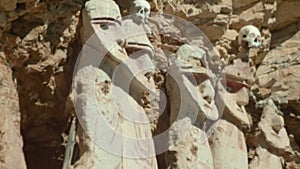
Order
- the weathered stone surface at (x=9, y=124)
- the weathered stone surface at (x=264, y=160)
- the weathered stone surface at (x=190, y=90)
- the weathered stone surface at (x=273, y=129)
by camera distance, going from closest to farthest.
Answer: the weathered stone surface at (x=9, y=124) < the weathered stone surface at (x=190, y=90) < the weathered stone surface at (x=264, y=160) < the weathered stone surface at (x=273, y=129)

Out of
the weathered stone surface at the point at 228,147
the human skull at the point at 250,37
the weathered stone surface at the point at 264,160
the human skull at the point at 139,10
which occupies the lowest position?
the weathered stone surface at the point at 264,160

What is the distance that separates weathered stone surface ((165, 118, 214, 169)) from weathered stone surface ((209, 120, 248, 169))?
0.15m

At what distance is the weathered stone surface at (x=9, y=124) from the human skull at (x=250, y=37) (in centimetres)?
171

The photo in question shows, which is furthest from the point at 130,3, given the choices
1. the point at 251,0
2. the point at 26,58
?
the point at 251,0

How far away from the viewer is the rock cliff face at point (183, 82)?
14.3 feet

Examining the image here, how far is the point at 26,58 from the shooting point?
4.45 metres

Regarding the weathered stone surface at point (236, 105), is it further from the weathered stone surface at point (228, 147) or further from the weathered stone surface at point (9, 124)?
the weathered stone surface at point (9, 124)

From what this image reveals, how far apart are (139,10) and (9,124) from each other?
1031mm

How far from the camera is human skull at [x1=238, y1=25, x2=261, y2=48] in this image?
5.47 metres

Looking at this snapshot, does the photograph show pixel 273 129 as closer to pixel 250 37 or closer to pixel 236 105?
pixel 236 105

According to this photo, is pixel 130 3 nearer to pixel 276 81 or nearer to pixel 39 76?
pixel 39 76

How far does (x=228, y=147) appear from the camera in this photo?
5.14m

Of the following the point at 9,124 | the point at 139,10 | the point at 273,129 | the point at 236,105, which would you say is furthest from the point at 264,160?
the point at 9,124

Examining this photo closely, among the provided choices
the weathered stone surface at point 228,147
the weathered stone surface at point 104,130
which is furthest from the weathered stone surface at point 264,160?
the weathered stone surface at point 104,130
